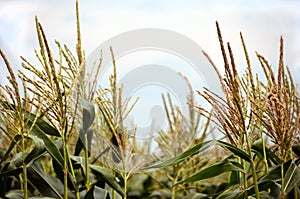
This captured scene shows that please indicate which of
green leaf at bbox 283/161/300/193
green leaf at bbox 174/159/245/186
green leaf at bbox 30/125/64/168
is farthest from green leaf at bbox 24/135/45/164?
green leaf at bbox 283/161/300/193

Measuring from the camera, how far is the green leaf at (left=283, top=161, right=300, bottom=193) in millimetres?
1241

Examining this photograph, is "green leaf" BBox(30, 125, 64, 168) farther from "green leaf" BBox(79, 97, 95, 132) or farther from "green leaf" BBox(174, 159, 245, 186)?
"green leaf" BBox(174, 159, 245, 186)

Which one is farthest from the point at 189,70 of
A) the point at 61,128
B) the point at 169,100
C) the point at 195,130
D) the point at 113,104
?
the point at 61,128

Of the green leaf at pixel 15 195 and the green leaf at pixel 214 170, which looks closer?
the green leaf at pixel 214 170

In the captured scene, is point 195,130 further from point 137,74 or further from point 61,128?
point 61,128

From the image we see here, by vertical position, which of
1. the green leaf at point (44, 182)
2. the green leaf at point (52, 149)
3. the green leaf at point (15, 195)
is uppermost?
the green leaf at point (52, 149)

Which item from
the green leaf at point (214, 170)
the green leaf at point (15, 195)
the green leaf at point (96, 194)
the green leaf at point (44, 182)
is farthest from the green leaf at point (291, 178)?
the green leaf at point (15, 195)

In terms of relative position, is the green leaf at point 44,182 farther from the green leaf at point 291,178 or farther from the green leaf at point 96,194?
the green leaf at point 291,178

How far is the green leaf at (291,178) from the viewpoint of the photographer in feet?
4.07

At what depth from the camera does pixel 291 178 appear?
1260 mm

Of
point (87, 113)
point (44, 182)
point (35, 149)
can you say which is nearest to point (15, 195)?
point (44, 182)

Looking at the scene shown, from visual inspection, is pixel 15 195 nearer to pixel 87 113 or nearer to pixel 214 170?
pixel 87 113

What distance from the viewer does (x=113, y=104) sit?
1456 mm

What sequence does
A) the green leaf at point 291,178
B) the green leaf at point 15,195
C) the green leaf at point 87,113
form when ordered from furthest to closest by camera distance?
1. the green leaf at point 15,195
2. the green leaf at point 87,113
3. the green leaf at point 291,178
